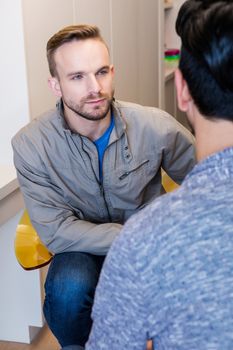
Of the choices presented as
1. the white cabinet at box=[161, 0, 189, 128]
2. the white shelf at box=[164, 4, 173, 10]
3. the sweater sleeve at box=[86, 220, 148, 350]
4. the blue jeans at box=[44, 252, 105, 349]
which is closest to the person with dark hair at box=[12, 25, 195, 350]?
the blue jeans at box=[44, 252, 105, 349]

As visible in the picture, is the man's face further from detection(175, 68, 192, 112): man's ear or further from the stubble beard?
A: detection(175, 68, 192, 112): man's ear

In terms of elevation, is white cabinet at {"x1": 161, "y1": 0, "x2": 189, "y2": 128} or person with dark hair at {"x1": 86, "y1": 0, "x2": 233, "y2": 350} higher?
person with dark hair at {"x1": 86, "y1": 0, "x2": 233, "y2": 350}

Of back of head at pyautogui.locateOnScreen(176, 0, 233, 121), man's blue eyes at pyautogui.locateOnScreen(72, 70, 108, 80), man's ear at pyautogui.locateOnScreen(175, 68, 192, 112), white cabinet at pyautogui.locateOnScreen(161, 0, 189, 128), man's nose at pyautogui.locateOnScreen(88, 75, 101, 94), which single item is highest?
back of head at pyautogui.locateOnScreen(176, 0, 233, 121)

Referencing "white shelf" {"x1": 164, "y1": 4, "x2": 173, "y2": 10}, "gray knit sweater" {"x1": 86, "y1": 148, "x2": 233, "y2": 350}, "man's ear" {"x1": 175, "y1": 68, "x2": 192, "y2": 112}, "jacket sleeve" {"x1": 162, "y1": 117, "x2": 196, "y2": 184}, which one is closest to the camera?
"gray knit sweater" {"x1": 86, "y1": 148, "x2": 233, "y2": 350}

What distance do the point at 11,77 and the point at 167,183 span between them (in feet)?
2.00

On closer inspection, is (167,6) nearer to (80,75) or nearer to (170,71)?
(170,71)

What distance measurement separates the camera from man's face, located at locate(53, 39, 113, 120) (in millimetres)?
1555

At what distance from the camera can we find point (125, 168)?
1.58m

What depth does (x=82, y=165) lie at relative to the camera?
158 centimetres

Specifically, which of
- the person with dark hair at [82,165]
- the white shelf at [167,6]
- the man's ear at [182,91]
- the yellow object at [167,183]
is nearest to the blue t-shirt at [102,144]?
the person with dark hair at [82,165]

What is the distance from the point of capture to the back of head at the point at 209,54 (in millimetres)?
714

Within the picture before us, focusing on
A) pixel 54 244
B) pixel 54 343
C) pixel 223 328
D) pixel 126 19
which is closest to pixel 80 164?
pixel 54 244

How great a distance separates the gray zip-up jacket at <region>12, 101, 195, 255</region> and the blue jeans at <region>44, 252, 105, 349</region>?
0.04m

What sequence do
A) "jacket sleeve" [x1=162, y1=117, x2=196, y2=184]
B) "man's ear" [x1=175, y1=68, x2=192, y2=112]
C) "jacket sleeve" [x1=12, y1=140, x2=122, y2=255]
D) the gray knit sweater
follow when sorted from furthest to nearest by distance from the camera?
1. "jacket sleeve" [x1=162, y1=117, x2=196, y2=184]
2. "jacket sleeve" [x1=12, y1=140, x2=122, y2=255]
3. "man's ear" [x1=175, y1=68, x2=192, y2=112]
4. the gray knit sweater
